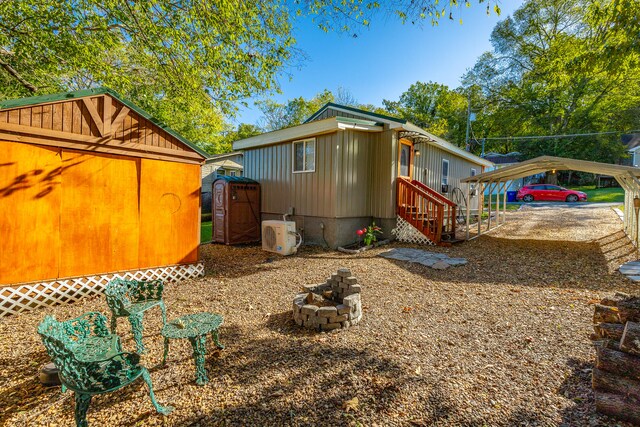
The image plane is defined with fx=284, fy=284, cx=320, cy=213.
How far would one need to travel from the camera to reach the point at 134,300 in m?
3.25

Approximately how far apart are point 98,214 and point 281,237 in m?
4.01

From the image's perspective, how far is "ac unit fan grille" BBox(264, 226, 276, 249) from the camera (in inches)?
303

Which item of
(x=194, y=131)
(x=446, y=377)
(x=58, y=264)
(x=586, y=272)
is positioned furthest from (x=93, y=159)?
(x=194, y=131)

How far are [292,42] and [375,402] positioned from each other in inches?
253

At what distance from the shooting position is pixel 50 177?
13.1 feet

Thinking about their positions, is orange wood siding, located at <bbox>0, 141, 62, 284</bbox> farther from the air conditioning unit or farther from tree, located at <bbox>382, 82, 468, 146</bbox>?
tree, located at <bbox>382, 82, 468, 146</bbox>

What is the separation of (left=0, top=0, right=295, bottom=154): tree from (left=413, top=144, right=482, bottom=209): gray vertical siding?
20.6ft

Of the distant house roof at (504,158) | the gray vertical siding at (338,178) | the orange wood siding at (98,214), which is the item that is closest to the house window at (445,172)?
the gray vertical siding at (338,178)

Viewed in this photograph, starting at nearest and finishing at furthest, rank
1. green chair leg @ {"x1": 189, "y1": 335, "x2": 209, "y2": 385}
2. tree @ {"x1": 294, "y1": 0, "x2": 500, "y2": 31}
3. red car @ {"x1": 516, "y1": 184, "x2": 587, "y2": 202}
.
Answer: green chair leg @ {"x1": 189, "y1": 335, "x2": 209, "y2": 385}
tree @ {"x1": 294, "y1": 0, "x2": 500, "y2": 31}
red car @ {"x1": 516, "y1": 184, "x2": 587, "y2": 202}

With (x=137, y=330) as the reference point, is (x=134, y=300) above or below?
above

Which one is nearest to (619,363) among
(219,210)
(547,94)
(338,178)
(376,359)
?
(376,359)

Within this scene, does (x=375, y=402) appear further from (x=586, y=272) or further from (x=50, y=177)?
(x=586, y=272)

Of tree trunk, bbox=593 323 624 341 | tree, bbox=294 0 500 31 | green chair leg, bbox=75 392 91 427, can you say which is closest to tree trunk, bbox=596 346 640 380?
tree trunk, bbox=593 323 624 341

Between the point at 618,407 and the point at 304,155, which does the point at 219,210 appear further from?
the point at 618,407
